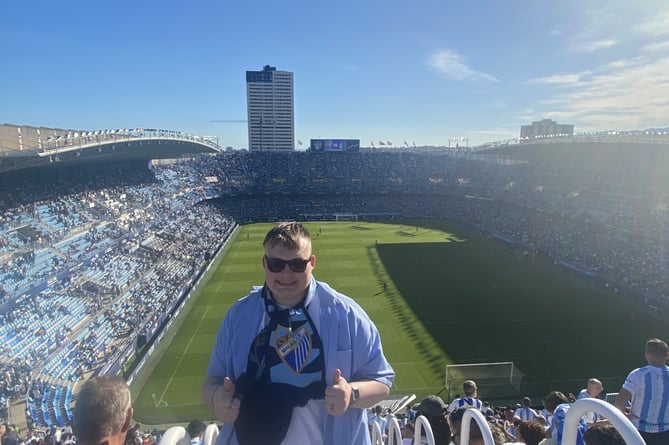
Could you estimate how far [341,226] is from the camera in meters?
53.5

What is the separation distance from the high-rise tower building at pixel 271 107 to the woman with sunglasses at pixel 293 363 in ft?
514

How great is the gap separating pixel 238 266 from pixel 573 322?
24.9 metres

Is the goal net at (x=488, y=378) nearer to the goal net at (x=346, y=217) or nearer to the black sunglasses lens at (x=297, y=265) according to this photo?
the black sunglasses lens at (x=297, y=265)

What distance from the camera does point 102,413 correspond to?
2094 mm

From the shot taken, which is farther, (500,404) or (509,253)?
(509,253)

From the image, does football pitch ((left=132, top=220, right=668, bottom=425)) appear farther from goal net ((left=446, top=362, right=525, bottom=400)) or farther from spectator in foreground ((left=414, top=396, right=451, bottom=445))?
spectator in foreground ((left=414, top=396, right=451, bottom=445))

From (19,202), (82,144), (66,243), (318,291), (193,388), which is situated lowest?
(193,388)

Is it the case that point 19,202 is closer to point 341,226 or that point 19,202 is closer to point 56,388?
point 56,388

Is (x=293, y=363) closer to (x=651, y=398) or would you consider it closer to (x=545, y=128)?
(x=651, y=398)

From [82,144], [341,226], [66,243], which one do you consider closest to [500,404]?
[66,243]

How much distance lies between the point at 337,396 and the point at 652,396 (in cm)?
380

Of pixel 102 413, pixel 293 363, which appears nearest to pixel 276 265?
pixel 293 363

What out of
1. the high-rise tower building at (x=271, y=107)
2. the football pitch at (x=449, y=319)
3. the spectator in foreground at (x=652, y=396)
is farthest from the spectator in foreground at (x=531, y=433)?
the high-rise tower building at (x=271, y=107)

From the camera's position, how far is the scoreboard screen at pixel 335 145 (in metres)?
74.3
